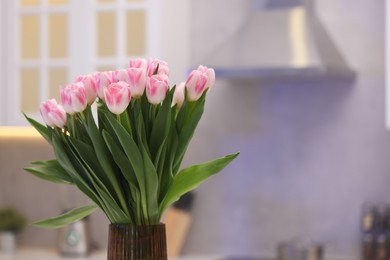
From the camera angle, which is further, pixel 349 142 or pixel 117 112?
pixel 349 142

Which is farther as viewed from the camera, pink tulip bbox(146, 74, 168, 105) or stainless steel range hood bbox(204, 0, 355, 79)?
stainless steel range hood bbox(204, 0, 355, 79)

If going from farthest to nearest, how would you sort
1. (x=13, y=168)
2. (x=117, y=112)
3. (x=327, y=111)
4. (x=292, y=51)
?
(x=13, y=168) < (x=327, y=111) < (x=292, y=51) < (x=117, y=112)

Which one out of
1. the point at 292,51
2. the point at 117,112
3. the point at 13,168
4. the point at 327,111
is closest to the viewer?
the point at 117,112

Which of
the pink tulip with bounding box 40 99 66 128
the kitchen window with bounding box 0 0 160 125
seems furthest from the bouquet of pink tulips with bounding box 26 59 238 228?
the kitchen window with bounding box 0 0 160 125

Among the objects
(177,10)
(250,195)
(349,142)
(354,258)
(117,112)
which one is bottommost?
(354,258)

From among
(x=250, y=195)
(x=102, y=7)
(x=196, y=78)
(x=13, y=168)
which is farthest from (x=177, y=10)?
(x=196, y=78)

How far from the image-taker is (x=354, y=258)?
356cm

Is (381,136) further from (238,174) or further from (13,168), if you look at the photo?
(13,168)

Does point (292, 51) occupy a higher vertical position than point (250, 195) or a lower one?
higher

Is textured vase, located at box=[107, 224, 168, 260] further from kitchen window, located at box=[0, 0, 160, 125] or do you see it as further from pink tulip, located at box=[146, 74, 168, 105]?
kitchen window, located at box=[0, 0, 160, 125]

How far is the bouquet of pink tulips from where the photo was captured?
1098 millimetres

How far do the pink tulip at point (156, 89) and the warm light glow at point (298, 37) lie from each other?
228 centimetres

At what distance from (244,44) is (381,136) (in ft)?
2.40

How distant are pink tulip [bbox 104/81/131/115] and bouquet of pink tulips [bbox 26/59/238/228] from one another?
0.04 feet
